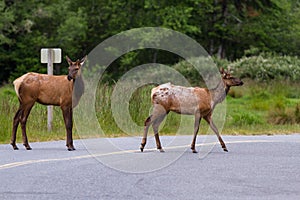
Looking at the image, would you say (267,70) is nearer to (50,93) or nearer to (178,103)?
(178,103)

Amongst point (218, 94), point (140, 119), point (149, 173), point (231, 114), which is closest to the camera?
point (149, 173)

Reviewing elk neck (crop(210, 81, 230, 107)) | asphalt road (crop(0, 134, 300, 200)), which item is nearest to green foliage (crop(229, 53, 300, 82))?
asphalt road (crop(0, 134, 300, 200))

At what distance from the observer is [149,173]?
11.9 metres

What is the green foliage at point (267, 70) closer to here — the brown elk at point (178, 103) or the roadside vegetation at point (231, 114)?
the roadside vegetation at point (231, 114)

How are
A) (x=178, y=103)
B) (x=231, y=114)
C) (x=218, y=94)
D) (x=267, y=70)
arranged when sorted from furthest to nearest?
1. (x=267, y=70)
2. (x=231, y=114)
3. (x=218, y=94)
4. (x=178, y=103)

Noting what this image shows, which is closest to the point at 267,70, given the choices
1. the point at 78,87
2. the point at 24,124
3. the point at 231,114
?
the point at 231,114

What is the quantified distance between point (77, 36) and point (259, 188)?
42.0 m

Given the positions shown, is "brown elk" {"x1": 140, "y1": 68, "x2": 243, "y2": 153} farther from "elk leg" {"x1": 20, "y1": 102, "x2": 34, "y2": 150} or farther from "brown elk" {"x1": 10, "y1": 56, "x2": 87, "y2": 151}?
"elk leg" {"x1": 20, "y1": 102, "x2": 34, "y2": 150}

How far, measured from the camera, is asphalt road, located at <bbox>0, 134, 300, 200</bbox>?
10094mm

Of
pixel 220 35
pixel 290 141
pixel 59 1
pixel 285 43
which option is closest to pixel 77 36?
pixel 59 1

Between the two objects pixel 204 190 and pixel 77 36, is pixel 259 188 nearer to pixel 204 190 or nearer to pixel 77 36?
pixel 204 190

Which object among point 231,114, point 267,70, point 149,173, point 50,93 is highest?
point 50,93

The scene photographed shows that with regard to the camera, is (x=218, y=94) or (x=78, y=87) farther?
(x=78, y=87)

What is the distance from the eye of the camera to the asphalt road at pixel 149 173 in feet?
33.1
